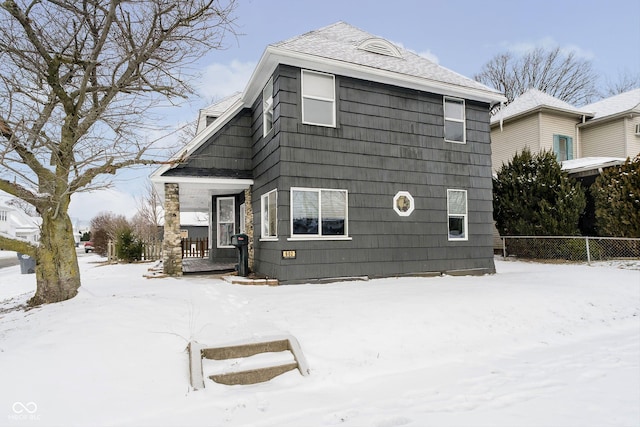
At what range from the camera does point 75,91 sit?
22.7ft

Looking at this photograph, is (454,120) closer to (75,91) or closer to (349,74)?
(349,74)

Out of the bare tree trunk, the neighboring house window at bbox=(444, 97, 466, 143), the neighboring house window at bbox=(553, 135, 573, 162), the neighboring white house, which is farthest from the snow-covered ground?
the neighboring white house

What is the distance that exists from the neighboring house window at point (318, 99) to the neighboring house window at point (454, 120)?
141 inches

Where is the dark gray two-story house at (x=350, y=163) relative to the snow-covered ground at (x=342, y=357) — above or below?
above

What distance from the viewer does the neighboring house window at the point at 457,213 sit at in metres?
10.3

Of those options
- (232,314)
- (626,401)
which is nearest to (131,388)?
(232,314)

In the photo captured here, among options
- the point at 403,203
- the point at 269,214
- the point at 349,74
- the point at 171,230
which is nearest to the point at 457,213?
the point at 403,203

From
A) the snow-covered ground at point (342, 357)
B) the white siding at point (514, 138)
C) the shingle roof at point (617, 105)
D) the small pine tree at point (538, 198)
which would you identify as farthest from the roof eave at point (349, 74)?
the shingle roof at point (617, 105)

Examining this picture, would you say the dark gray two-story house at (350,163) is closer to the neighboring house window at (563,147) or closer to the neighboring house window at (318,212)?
the neighboring house window at (318,212)

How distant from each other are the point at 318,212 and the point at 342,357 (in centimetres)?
443

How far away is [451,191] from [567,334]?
16.8ft

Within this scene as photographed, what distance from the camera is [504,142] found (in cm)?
1930

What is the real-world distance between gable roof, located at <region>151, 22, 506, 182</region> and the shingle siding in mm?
291

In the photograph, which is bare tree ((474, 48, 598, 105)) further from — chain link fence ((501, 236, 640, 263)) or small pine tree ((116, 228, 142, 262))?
small pine tree ((116, 228, 142, 262))
